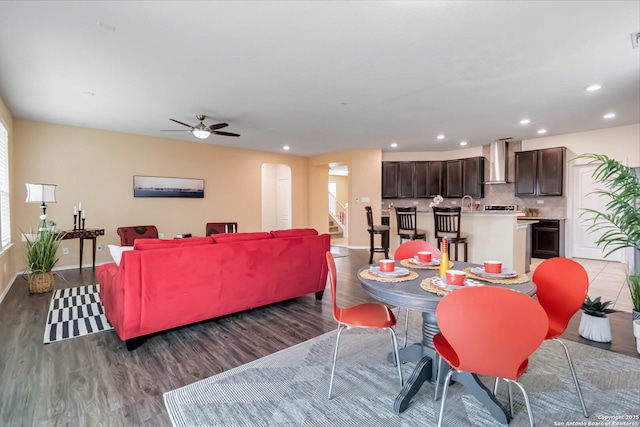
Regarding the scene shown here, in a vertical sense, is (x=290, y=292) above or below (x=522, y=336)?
below

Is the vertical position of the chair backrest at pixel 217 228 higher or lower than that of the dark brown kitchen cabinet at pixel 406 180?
lower

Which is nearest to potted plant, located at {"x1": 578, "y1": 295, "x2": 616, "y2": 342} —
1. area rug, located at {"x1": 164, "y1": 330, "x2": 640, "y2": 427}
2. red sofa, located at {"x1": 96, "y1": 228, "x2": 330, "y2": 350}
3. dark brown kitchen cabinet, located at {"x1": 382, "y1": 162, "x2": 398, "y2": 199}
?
area rug, located at {"x1": 164, "y1": 330, "x2": 640, "y2": 427}

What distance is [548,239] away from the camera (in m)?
6.77

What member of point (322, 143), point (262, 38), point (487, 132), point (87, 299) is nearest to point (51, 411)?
point (87, 299)

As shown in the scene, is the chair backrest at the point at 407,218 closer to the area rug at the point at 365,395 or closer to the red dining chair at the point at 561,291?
the area rug at the point at 365,395

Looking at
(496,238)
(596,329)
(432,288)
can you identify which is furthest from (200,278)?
(496,238)

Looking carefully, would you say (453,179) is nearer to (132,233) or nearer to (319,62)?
(319,62)

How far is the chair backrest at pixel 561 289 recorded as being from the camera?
1.81m

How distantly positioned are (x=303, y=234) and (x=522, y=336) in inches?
107

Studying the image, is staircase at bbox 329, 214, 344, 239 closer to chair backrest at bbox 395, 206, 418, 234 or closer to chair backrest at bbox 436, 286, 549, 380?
chair backrest at bbox 395, 206, 418, 234

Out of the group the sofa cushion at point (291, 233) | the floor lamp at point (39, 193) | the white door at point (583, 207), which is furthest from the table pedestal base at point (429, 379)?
the white door at point (583, 207)

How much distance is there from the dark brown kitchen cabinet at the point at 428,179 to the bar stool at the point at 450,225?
3.67 metres

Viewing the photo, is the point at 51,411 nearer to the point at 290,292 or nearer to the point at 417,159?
the point at 290,292

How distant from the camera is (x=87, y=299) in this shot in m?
3.91
